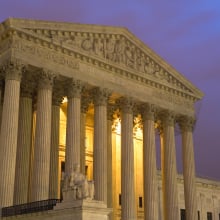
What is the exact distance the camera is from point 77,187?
78.7 ft

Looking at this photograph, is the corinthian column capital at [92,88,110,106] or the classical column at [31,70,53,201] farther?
the corinthian column capital at [92,88,110,106]

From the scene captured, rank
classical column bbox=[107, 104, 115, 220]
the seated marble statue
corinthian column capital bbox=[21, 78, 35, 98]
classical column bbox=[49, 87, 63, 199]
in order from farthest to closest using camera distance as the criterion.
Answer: classical column bbox=[107, 104, 115, 220] → classical column bbox=[49, 87, 63, 199] → corinthian column capital bbox=[21, 78, 35, 98] → the seated marble statue

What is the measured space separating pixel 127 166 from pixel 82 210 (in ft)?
42.8

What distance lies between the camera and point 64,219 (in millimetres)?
23375

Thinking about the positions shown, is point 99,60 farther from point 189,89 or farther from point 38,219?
point 38,219

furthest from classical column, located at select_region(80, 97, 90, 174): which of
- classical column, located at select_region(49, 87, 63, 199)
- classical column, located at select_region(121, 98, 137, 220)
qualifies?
classical column, located at select_region(121, 98, 137, 220)

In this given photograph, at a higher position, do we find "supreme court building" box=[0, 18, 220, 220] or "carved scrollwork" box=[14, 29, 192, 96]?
"carved scrollwork" box=[14, 29, 192, 96]

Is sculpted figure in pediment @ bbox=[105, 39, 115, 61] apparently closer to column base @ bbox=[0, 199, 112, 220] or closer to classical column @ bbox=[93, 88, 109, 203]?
classical column @ bbox=[93, 88, 109, 203]

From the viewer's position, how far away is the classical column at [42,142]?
29.8m

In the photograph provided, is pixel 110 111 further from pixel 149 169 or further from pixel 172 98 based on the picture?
pixel 149 169

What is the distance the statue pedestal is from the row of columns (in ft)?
19.4

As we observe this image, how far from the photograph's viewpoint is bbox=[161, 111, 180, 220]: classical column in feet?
123

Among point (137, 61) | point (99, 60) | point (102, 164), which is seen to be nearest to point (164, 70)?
point (137, 61)

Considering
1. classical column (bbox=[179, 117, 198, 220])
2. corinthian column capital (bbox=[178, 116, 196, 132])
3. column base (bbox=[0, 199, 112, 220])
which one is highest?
corinthian column capital (bbox=[178, 116, 196, 132])
